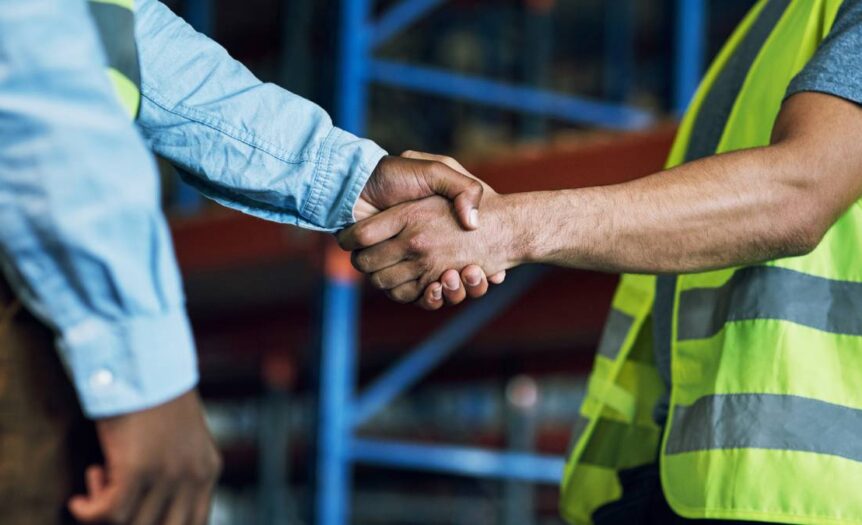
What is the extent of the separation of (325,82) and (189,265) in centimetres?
204

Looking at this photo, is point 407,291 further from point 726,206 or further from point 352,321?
point 352,321

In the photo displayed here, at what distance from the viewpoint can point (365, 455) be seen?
6.07 meters

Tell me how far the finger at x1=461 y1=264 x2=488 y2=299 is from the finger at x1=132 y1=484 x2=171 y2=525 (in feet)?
3.07

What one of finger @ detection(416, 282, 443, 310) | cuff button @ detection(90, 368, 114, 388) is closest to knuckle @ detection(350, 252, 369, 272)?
finger @ detection(416, 282, 443, 310)

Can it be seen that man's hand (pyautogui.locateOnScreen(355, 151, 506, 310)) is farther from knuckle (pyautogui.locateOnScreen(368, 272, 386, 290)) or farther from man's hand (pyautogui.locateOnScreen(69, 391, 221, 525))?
man's hand (pyautogui.locateOnScreen(69, 391, 221, 525))

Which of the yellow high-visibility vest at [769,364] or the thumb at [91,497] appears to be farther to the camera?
the yellow high-visibility vest at [769,364]

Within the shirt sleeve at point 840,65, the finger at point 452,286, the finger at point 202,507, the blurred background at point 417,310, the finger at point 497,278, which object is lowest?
the blurred background at point 417,310

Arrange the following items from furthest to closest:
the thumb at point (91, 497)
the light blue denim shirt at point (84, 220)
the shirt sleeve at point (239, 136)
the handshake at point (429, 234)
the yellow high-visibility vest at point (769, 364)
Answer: the handshake at point (429, 234)
the shirt sleeve at point (239, 136)
the yellow high-visibility vest at point (769, 364)
the thumb at point (91, 497)
the light blue denim shirt at point (84, 220)

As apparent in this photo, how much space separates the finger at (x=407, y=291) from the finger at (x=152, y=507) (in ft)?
3.20

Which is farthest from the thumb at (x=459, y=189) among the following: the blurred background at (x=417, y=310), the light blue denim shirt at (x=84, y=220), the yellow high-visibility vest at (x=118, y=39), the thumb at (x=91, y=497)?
the thumb at (x=91, y=497)

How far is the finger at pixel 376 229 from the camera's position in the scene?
233 cm

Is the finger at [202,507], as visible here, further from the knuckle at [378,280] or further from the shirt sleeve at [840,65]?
the shirt sleeve at [840,65]

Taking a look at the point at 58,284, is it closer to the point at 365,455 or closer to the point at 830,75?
the point at 830,75

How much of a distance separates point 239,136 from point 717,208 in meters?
0.83
